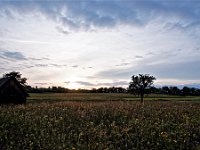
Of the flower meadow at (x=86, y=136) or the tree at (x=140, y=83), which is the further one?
the tree at (x=140, y=83)

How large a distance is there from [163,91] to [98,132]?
11733cm

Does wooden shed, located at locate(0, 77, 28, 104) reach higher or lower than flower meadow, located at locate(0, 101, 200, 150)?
higher

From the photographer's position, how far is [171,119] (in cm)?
1482

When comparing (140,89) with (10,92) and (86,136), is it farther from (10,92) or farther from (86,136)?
(86,136)

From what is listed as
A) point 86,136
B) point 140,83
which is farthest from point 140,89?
point 86,136

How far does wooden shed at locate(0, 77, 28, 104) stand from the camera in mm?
36719

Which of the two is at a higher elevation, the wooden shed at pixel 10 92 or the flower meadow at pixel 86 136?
the wooden shed at pixel 10 92

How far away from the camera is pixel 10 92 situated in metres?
37.5

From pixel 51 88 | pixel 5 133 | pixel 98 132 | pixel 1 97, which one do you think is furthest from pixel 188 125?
pixel 51 88

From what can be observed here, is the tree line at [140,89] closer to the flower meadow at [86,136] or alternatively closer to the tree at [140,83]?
the tree at [140,83]

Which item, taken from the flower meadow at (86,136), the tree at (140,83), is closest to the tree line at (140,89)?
the tree at (140,83)

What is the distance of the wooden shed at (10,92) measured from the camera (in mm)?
36719

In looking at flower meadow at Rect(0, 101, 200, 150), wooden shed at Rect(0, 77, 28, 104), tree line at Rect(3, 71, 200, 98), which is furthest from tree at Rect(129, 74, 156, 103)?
flower meadow at Rect(0, 101, 200, 150)

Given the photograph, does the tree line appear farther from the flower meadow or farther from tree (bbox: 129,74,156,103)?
the flower meadow
